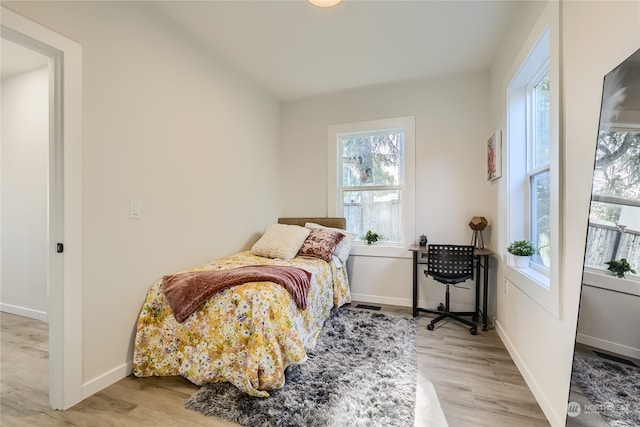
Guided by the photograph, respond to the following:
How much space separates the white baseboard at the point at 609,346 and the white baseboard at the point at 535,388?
0.57m

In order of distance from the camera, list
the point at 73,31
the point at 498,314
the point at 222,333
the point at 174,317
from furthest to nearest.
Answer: the point at 498,314 < the point at 174,317 < the point at 222,333 < the point at 73,31

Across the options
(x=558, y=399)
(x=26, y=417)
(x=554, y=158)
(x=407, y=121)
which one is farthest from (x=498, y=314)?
(x=26, y=417)

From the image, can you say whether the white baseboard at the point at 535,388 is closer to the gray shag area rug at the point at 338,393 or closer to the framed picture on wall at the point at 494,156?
the gray shag area rug at the point at 338,393

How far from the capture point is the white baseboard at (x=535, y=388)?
146 centimetres

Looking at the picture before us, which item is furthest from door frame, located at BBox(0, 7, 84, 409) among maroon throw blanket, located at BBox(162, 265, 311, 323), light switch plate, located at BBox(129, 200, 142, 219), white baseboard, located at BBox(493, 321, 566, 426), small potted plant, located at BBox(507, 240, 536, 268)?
small potted plant, located at BBox(507, 240, 536, 268)

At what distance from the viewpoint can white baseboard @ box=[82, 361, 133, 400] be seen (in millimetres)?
1759

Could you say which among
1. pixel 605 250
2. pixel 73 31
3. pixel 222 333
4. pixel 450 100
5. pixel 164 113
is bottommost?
pixel 222 333

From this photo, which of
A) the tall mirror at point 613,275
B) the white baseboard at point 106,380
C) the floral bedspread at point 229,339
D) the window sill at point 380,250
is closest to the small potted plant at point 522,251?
the tall mirror at point 613,275

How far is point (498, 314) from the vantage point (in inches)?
107

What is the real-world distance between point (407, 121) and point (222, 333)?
118 inches

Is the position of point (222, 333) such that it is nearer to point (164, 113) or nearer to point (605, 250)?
point (164, 113)

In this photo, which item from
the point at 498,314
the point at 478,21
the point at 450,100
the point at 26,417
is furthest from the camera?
the point at 450,100

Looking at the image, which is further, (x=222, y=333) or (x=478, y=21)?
(x=478, y=21)

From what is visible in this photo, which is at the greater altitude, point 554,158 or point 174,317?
point 554,158
